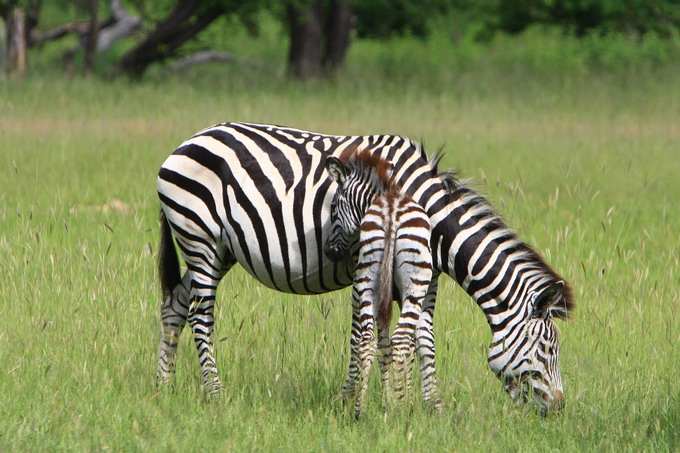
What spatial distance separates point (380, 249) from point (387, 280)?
0.15 m

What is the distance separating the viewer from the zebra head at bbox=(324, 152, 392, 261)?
14.4 feet

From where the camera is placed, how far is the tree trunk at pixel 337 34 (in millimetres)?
20969

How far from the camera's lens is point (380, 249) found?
4.27 meters

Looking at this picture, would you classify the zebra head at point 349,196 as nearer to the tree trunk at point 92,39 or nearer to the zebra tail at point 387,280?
the zebra tail at point 387,280

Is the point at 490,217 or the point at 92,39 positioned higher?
the point at 490,217

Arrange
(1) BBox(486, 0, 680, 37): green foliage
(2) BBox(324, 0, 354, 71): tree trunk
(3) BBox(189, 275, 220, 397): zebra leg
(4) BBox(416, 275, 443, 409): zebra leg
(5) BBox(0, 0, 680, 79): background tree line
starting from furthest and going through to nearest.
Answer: (1) BBox(486, 0, 680, 37): green foliage, (2) BBox(324, 0, 354, 71): tree trunk, (5) BBox(0, 0, 680, 79): background tree line, (3) BBox(189, 275, 220, 397): zebra leg, (4) BBox(416, 275, 443, 409): zebra leg

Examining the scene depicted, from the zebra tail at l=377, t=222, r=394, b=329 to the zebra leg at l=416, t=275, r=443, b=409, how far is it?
400 millimetres

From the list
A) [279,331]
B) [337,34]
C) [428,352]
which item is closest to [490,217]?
[428,352]

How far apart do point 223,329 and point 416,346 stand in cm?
156

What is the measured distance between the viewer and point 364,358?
14.2ft

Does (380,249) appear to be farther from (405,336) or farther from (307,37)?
(307,37)

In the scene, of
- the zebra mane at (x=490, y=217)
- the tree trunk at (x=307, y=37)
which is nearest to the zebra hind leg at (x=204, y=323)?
the zebra mane at (x=490, y=217)

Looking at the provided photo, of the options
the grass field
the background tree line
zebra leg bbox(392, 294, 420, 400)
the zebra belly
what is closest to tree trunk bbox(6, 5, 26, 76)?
the background tree line

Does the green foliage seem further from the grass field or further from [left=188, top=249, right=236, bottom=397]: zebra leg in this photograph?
[left=188, top=249, right=236, bottom=397]: zebra leg
